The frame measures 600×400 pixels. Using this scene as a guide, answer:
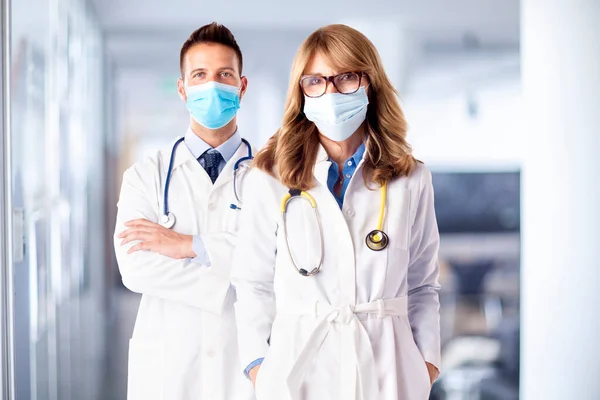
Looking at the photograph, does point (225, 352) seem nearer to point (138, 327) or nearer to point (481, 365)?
point (138, 327)

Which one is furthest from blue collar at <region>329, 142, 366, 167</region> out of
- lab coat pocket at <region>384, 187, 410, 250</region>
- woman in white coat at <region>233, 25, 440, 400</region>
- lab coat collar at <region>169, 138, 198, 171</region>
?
lab coat collar at <region>169, 138, 198, 171</region>

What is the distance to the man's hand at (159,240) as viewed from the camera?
1.91 meters

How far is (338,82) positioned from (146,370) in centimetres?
102

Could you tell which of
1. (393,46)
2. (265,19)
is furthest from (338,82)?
(393,46)

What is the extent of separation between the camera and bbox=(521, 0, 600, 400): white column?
2756mm

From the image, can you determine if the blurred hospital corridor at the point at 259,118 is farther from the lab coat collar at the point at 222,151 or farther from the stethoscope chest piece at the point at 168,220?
the stethoscope chest piece at the point at 168,220

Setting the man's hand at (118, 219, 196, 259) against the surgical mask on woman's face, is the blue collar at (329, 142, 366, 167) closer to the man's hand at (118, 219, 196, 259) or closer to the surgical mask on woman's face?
the surgical mask on woman's face

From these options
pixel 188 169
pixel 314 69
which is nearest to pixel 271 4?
pixel 188 169

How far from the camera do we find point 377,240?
60.0 inches

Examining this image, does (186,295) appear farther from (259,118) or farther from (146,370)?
(259,118)

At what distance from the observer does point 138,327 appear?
6.58ft

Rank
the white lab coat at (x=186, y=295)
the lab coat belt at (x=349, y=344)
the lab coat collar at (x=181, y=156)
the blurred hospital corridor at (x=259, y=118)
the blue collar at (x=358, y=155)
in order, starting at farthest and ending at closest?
the blurred hospital corridor at (x=259, y=118) < the lab coat collar at (x=181, y=156) < the white lab coat at (x=186, y=295) < the blue collar at (x=358, y=155) < the lab coat belt at (x=349, y=344)

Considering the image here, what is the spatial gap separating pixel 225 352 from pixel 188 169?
1.76 ft

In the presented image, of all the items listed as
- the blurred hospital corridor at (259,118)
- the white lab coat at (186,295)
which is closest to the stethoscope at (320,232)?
the white lab coat at (186,295)
